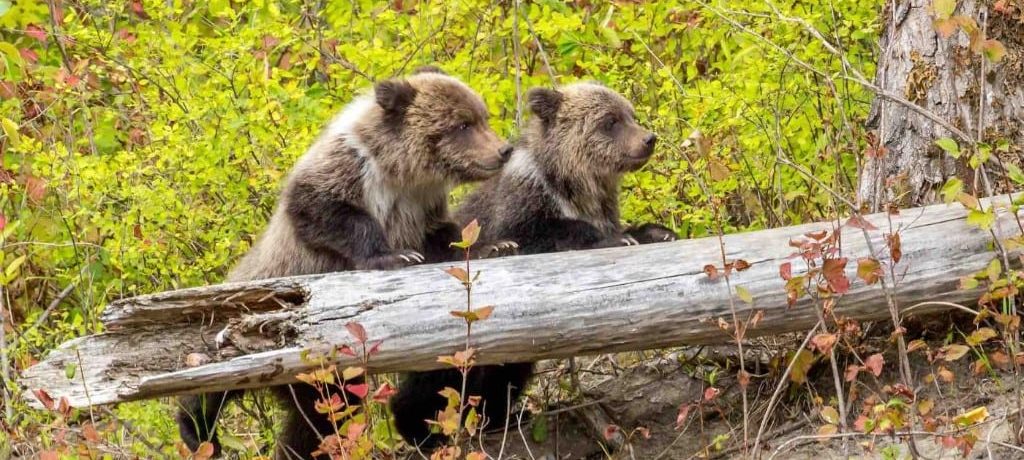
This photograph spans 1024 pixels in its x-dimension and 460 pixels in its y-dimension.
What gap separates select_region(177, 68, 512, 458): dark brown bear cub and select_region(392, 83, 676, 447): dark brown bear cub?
38 centimetres

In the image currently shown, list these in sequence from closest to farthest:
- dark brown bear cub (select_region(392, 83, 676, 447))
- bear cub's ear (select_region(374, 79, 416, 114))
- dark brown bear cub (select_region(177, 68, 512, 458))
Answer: dark brown bear cub (select_region(177, 68, 512, 458))
bear cub's ear (select_region(374, 79, 416, 114))
dark brown bear cub (select_region(392, 83, 676, 447))

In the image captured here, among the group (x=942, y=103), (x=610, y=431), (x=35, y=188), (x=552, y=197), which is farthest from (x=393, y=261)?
(x=35, y=188)

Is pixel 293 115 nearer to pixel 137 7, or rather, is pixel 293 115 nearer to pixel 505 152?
pixel 505 152

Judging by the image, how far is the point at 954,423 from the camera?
15.8ft

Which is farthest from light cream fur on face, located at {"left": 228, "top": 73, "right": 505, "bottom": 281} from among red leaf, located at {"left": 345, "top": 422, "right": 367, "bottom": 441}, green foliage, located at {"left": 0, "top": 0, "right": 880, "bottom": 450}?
red leaf, located at {"left": 345, "top": 422, "right": 367, "bottom": 441}

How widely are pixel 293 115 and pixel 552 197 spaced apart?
1.86 m

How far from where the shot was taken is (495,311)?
5.29 metres

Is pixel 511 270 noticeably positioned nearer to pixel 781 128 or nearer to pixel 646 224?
pixel 646 224

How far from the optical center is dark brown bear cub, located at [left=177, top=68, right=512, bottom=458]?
6023mm

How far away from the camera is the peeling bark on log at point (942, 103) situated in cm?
619

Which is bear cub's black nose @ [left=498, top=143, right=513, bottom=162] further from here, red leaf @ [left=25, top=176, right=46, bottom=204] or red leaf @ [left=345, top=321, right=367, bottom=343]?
red leaf @ [left=25, top=176, right=46, bottom=204]

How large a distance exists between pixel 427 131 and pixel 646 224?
1340 mm

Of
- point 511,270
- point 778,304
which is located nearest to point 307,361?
point 511,270

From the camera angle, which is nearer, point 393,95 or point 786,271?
point 786,271
